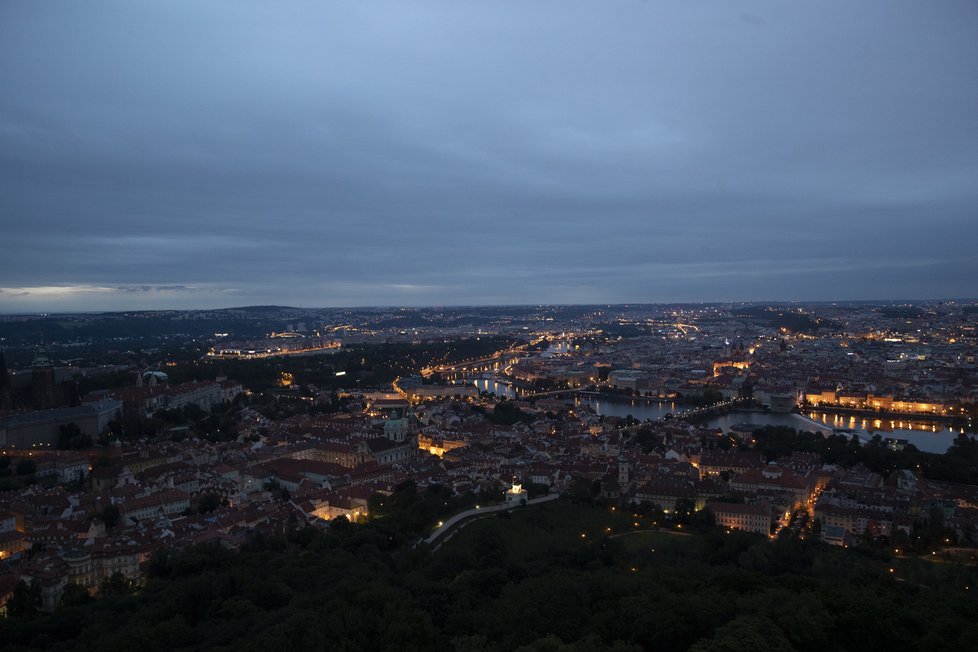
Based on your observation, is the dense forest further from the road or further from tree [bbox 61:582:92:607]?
the road

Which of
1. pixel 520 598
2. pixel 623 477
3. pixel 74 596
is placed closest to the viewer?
pixel 520 598

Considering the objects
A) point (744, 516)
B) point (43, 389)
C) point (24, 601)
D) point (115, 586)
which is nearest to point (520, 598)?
point (115, 586)

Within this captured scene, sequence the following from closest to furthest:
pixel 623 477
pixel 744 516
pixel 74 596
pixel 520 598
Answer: pixel 520 598, pixel 74 596, pixel 744 516, pixel 623 477

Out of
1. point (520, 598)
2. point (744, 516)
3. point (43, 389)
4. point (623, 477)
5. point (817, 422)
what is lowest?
point (817, 422)

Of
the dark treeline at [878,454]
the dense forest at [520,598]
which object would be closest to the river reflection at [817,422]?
the dark treeline at [878,454]

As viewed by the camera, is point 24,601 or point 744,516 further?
point 744,516

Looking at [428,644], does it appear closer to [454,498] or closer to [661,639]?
[661,639]

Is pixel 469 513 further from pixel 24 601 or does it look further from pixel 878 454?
pixel 878 454

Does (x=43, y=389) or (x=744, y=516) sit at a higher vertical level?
(x=43, y=389)
